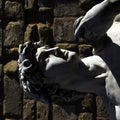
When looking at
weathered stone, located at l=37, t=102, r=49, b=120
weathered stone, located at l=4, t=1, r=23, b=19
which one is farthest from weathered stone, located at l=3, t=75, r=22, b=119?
weathered stone, located at l=4, t=1, r=23, b=19

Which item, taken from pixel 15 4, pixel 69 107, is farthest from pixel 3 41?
pixel 69 107

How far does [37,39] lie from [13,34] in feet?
0.68

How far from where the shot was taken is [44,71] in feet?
5.21

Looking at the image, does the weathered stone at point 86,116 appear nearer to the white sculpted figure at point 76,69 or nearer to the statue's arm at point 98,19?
the white sculpted figure at point 76,69

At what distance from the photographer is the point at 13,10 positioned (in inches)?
148

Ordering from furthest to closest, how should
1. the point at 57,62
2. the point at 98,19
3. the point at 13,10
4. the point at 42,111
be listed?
the point at 13,10
the point at 42,111
the point at 57,62
the point at 98,19

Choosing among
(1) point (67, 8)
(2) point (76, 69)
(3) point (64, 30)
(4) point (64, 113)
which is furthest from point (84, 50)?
(2) point (76, 69)

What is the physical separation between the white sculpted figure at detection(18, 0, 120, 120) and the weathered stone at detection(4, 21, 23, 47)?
2.08 metres

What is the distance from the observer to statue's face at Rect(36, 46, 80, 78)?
1.57 metres

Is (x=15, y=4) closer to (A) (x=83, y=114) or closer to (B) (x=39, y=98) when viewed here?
(A) (x=83, y=114)

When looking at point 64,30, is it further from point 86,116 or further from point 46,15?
point 86,116

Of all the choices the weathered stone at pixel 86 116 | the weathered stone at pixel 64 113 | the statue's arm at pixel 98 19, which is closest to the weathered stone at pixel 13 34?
the weathered stone at pixel 64 113

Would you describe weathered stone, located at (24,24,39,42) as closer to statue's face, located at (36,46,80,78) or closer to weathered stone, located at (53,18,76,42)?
weathered stone, located at (53,18,76,42)

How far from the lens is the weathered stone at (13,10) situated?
12.2 feet
